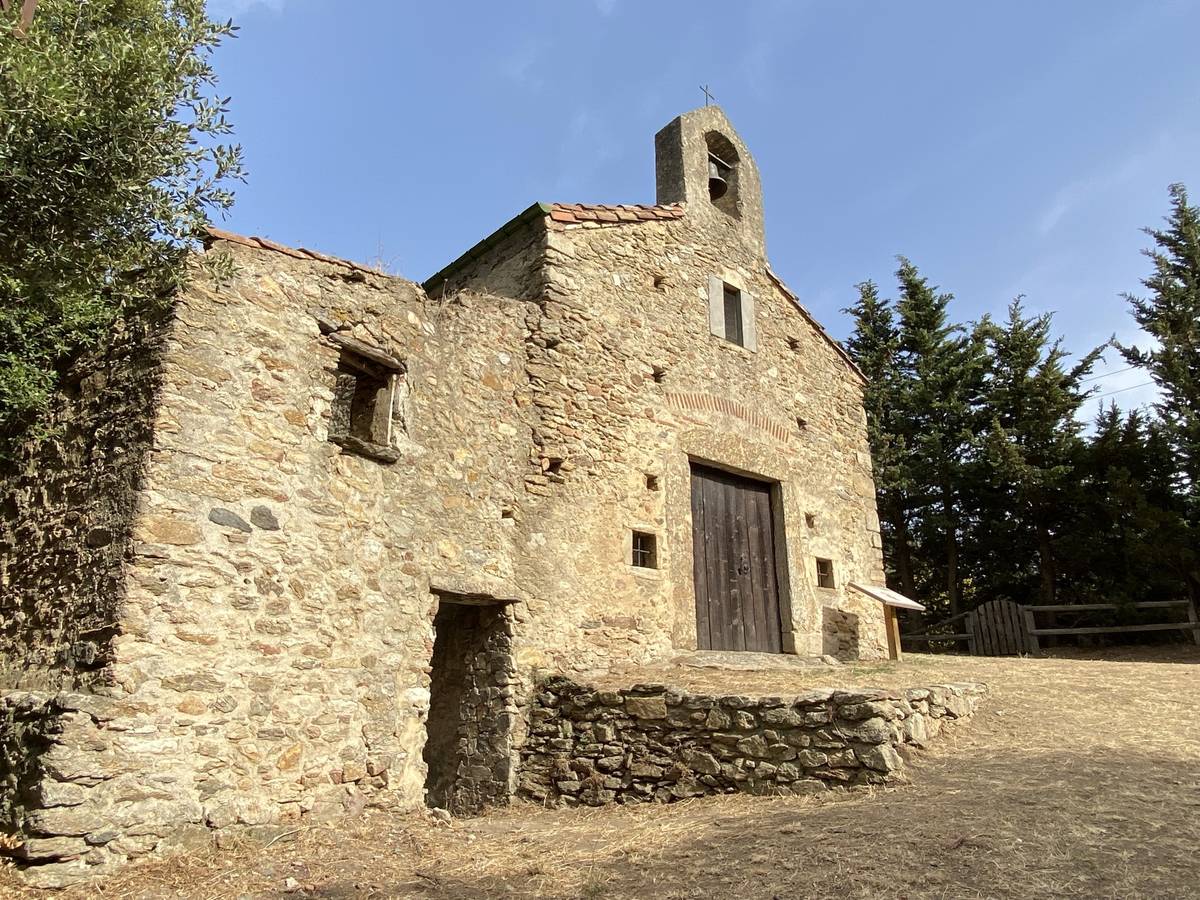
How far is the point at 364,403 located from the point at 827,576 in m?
6.67

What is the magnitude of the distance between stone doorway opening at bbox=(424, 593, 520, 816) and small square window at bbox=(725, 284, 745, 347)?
5068mm

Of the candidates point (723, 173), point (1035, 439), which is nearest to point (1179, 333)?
point (1035, 439)

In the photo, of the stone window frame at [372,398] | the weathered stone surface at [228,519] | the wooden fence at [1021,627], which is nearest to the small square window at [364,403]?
the stone window frame at [372,398]

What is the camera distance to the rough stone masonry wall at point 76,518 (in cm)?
479

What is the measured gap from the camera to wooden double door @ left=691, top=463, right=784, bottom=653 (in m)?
9.21

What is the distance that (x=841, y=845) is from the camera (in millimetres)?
4496

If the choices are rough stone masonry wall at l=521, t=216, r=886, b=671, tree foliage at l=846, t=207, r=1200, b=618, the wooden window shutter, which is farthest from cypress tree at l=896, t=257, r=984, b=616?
the wooden window shutter

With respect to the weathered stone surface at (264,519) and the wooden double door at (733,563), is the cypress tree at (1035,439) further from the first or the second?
the weathered stone surface at (264,519)

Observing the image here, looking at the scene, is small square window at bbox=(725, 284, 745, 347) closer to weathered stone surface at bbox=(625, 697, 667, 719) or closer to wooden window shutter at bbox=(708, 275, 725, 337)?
wooden window shutter at bbox=(708, 275, 725, 337)

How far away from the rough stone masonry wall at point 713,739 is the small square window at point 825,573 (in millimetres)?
3119

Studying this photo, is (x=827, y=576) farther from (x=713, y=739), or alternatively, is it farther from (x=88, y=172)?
(x=88, y=172)

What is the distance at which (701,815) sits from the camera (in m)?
5.65

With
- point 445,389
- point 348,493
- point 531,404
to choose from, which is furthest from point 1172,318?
point 348,493

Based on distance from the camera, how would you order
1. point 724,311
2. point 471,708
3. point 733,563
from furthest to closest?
point 724,311 → point 733,563 → point 471,708
